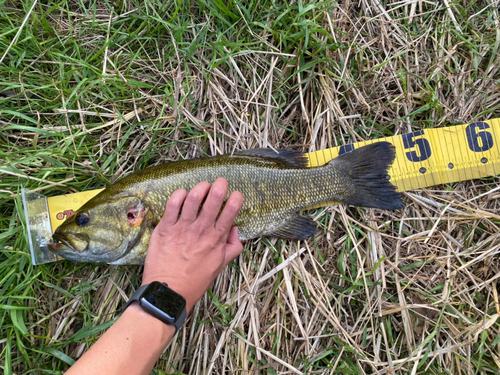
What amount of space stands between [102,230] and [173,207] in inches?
23.2

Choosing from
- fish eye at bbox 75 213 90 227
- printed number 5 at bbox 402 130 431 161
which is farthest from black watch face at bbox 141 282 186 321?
printed number 5 at bbox 402 130 431 161

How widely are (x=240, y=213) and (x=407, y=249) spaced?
1.63 metres

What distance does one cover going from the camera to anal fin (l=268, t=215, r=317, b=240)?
108 inches

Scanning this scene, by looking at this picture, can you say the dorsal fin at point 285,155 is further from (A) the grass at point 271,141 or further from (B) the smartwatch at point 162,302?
(B) the smartwatch at point 162,302

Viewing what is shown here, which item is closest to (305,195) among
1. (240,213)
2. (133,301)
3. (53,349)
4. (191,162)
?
(240,213)

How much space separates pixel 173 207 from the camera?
240cm

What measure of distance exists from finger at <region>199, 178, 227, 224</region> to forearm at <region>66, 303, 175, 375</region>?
81 centimetres

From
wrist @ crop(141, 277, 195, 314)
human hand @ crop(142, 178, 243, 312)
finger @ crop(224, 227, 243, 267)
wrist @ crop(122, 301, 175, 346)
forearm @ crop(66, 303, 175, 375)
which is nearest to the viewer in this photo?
forearm @ crop(66, 303, 175, 375)

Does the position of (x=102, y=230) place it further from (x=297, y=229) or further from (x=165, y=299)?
(x=297, y=229)

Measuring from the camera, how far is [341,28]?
9.86 feet

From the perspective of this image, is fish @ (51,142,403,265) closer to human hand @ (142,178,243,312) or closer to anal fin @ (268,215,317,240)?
anal fin @ (268,215,317,240)

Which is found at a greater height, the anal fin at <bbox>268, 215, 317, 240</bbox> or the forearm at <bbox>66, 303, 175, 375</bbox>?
the anal fin at <bbox>268, 215, 317, 240</bbox>

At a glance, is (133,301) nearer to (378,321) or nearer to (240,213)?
(240,213)

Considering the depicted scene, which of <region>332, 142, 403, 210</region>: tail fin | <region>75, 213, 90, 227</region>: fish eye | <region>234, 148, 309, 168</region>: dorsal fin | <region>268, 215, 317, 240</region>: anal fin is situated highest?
<region>234, 148, 309, 168</region>: dorsal fin
